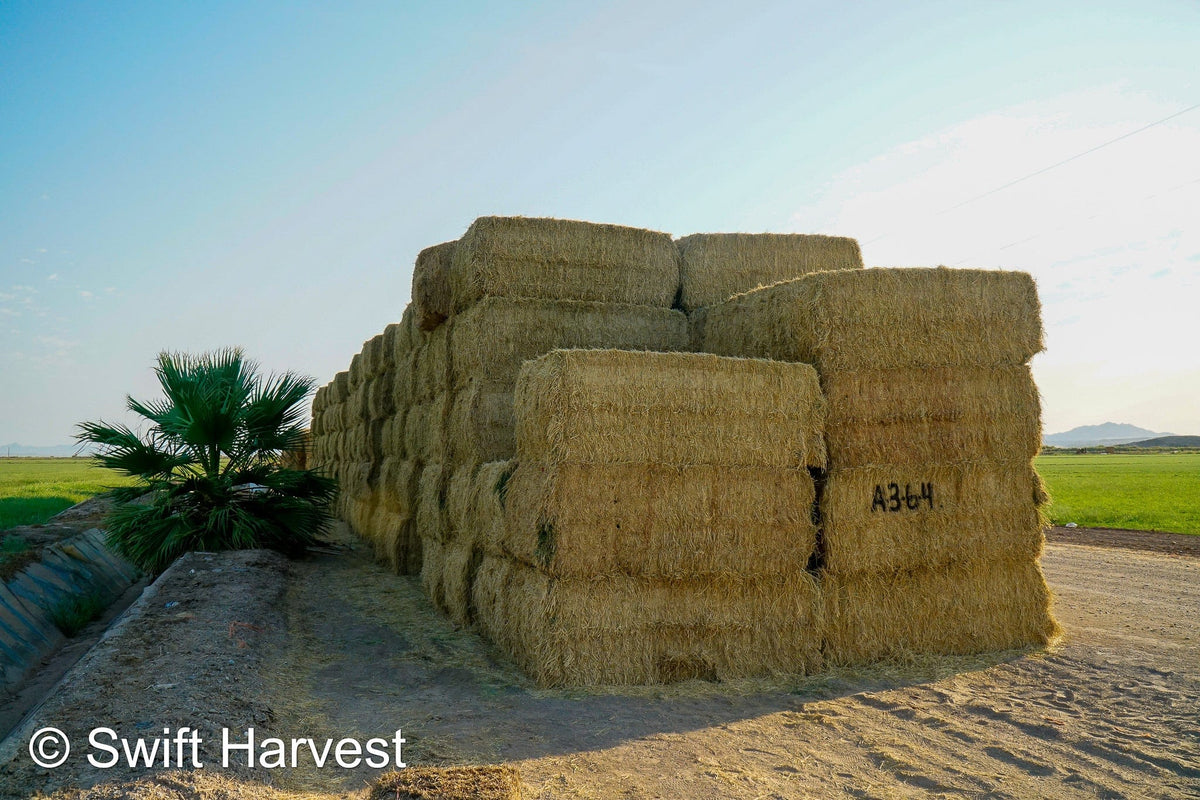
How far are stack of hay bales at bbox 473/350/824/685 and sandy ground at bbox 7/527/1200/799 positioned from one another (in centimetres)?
32

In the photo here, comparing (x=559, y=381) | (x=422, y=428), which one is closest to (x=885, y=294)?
(x=559, y=381)

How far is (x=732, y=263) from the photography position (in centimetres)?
968

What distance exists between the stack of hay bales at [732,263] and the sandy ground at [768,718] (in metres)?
4.66

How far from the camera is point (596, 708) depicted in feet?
17.5

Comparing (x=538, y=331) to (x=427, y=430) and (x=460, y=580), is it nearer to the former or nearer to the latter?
(x=460, y=580)

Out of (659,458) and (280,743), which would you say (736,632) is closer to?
(659,458)

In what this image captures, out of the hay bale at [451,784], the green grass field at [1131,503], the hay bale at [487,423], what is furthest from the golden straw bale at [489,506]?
the green grass field at [1131,503]

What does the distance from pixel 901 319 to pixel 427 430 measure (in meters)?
6.46

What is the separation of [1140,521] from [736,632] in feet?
47.2

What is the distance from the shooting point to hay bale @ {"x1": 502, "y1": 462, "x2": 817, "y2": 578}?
5.82 m

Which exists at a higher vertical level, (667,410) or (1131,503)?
(667,410)

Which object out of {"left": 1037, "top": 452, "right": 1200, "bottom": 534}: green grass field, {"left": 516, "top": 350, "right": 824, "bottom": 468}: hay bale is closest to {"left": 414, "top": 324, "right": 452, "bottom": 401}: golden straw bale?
{"left": 516, "top": 350, "right": 824, "bottom": 468}: hay bale

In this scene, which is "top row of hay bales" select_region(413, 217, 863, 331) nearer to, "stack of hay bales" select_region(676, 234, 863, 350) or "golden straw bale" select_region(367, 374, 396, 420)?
"stack of hay bales" select_region(676, 234, 863, 350)
